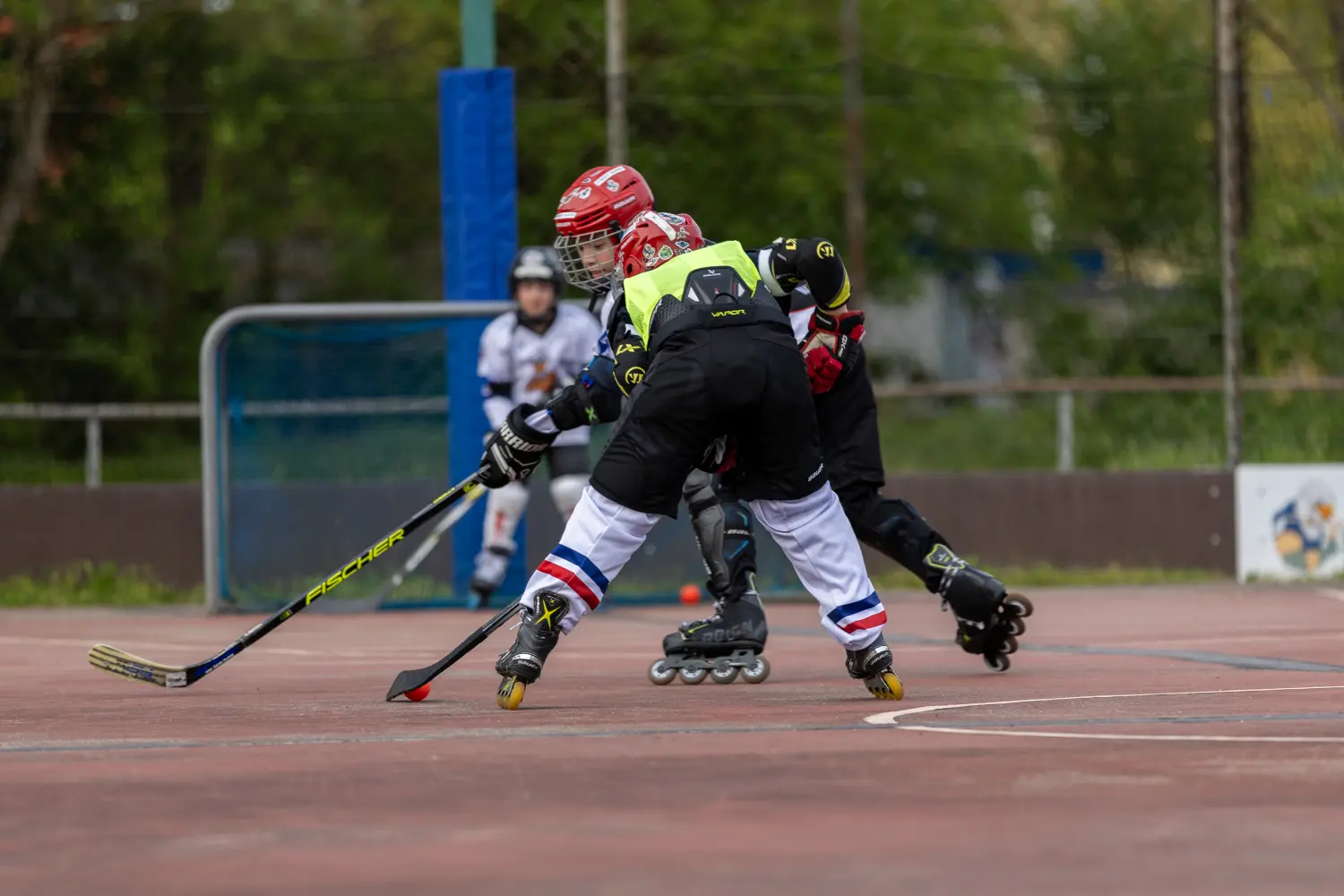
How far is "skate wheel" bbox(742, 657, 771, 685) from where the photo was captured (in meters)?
7.61

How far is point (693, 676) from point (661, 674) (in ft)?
0.37

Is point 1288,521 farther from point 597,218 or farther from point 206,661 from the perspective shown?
point 206,661

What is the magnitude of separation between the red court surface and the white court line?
2 centimetres

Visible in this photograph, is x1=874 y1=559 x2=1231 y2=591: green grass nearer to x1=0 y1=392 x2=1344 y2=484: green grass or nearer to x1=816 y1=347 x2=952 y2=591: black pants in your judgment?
x1=0 y1=392 x2=1344 y2=484: green grass

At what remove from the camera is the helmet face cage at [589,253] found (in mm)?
7172

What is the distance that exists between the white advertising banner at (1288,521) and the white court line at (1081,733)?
23.8 feet

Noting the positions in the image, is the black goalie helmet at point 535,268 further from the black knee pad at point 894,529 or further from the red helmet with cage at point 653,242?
the red helmet with cage at point 653,242

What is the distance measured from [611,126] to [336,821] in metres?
12.0

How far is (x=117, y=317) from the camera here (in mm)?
22406

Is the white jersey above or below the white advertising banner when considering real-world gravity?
above

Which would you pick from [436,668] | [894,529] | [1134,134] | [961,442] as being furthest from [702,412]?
[1134,134]

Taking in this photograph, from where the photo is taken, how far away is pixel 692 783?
477 cm

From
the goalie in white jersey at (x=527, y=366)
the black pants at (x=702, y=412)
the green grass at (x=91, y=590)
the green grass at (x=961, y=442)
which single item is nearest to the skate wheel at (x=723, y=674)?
the black pants at (x=702, y=412)

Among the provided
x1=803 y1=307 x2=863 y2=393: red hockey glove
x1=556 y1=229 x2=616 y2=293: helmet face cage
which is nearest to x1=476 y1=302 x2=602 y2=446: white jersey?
x1=803 y1=307 x2=863 y2=393: red hockey glove
